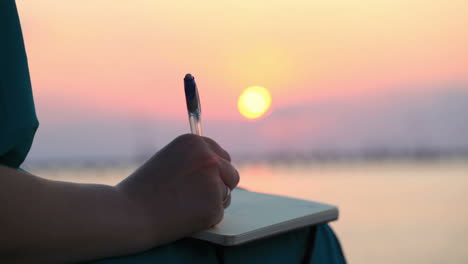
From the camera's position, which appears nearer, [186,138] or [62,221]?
[62,221]

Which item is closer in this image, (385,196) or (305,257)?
(305,257)

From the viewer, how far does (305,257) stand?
31.3 inches

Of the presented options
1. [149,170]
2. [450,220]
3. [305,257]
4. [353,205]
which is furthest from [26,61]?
[353,205]

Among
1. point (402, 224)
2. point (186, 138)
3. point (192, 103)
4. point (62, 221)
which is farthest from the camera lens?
point (402, 224)

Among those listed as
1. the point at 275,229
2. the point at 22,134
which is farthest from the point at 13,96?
the point at 275,229

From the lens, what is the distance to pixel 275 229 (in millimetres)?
714

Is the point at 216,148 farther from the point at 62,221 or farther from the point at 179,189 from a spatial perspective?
the point at 62,221

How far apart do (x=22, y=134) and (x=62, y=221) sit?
0.34 ft

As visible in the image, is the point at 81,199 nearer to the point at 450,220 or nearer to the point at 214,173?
the point at 214,173

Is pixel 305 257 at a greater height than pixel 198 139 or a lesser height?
lesser

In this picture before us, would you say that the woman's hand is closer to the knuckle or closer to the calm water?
the knuckle

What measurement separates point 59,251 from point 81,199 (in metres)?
0.06

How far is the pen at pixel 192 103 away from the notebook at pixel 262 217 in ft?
0.47

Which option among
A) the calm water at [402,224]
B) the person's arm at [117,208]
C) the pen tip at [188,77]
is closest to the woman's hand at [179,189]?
the person's arm at [117,208]
